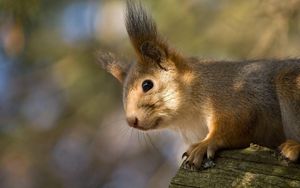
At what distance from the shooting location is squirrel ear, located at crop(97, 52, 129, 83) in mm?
2896

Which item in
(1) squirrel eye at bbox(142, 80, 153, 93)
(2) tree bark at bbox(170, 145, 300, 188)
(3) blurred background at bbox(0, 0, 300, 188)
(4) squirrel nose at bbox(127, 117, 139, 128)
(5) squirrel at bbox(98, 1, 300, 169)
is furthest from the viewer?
(3) blurred background at bbox(0, 0, 300, 188)

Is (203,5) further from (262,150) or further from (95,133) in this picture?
(262,150)

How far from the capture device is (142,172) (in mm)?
5156

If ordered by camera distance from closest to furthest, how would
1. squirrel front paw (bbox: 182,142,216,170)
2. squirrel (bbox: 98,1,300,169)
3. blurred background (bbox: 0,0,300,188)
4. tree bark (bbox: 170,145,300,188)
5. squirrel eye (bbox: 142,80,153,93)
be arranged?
tree bark (bbox: 170,145,300,188) < squirrel front paw (bbox: 182,142,216,170) < squirrel (bbox: 98,1,300,169) < squirrel eye (bbox: 142,80,153,93) < blurred background (bbox: 0,0,300,188)

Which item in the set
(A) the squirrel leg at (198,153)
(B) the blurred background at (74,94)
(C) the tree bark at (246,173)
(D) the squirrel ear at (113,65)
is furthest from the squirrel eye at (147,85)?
(B) the blurred background at (74,94)

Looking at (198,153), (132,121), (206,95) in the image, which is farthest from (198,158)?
(206,95)

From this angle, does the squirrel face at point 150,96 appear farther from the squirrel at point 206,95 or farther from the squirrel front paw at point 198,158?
the squirrel front paw at point 198,158

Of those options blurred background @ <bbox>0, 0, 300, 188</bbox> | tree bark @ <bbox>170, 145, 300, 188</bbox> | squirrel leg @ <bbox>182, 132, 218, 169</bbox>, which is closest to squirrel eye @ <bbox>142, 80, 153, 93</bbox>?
squirrel leg @ <bbox>182, 132, 218, 169</bbox>

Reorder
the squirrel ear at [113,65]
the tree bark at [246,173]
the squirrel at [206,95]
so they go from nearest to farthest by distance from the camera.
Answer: the tree bark at [246,173] → the squirrel at [206,95] → the squirrel ear at [113,65]

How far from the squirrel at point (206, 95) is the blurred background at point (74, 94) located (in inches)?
64.5

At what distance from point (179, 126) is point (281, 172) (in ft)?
3.07

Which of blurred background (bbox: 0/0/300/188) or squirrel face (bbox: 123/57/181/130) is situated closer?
squirrel face (bbox: 123/57/181/130)

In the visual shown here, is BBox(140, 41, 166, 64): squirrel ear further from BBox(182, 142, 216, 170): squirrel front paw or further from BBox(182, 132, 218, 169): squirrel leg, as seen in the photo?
BBox(182, 142, 216, 170): squirrel front paw

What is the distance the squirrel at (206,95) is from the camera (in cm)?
228
